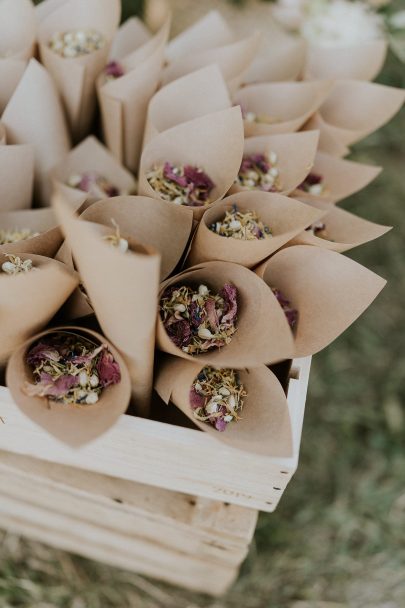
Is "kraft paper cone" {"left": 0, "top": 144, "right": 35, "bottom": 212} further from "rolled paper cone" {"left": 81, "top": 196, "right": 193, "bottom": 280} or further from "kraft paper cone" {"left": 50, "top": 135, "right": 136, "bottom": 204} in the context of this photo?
"rolled paper cone" {"left": 81, "top": 196, "right": 193, "bottom": 280}

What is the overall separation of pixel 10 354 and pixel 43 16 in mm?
528

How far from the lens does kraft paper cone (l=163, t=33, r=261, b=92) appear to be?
2.68ft

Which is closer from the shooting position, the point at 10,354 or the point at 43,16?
the point at 10,354

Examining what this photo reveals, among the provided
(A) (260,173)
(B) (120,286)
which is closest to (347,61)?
(A) (260,173)

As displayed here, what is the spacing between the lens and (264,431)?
1.96ft

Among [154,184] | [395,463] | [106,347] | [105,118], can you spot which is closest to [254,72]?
[105,118]

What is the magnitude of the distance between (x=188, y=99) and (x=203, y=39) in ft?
0.70

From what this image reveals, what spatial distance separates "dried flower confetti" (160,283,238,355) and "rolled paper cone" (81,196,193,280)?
0.04m

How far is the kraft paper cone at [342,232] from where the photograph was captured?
0.65 m

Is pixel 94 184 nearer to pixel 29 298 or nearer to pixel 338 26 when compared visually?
pixel 29 298

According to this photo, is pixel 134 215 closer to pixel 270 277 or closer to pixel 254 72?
pixel 270 277

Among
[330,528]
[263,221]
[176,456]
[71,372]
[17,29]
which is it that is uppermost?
[17,29]

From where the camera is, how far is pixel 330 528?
123 cm

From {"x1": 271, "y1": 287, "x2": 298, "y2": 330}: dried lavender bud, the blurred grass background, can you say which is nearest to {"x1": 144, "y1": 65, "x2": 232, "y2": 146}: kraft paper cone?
{"x1": 271, "y1": 287, "x2": 298, "y2": 330}: dried lavender bud
